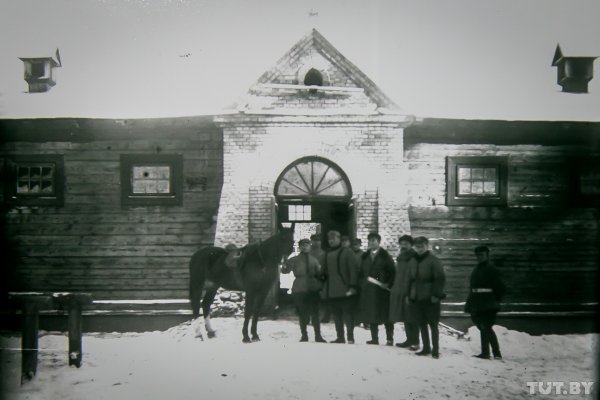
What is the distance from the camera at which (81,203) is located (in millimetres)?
5445

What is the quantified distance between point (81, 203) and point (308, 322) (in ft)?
9.13

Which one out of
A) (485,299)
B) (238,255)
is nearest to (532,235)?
(485,299)

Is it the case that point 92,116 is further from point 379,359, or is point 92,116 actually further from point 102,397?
point 379,359

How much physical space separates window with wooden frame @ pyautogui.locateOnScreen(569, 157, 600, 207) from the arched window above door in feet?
8.13

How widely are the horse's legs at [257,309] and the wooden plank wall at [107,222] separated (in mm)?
837

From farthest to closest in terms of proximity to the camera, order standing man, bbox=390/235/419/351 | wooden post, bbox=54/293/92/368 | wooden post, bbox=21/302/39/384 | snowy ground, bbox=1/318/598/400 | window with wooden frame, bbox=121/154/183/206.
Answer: window with wooden frame, bbox=121/154/183/206 → standing man, bbox=390/235/419/351 → wooden post, bbox=54/293/92/368 → wooden post, bbox=21/302/39/384 → snowy ground, bbox=1/318/598/400

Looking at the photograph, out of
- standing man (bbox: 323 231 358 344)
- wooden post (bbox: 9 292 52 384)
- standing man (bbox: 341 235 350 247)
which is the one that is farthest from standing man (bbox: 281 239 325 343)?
wooden post (bbox: 9 292 52 384)

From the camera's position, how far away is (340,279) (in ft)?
17.9

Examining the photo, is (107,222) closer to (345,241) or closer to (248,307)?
(248,307)

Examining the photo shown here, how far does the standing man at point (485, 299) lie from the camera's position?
5.18 metres

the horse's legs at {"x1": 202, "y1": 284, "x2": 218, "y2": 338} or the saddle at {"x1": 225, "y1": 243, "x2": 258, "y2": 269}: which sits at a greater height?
the saddle at {"x1": 225, "y1": 243, "x2": 258, "y2": 269}

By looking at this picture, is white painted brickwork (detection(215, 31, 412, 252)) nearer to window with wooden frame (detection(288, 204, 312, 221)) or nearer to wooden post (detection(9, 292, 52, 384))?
wooden post (detection(9, 292, 52, 384))

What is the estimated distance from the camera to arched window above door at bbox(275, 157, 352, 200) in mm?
5793

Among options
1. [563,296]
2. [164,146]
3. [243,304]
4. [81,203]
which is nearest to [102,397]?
[243,304]
